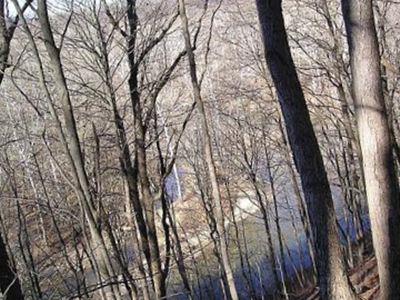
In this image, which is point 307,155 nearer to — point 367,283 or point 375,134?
point 375,134

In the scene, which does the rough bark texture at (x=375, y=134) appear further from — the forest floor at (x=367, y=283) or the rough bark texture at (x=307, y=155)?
the forest floor at (x=367, y=283)

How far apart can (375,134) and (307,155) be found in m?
0.66

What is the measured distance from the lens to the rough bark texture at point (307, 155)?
4516 millimetres

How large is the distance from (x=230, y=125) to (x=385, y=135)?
44.4ft

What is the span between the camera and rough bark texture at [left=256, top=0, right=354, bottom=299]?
4516 millimetres

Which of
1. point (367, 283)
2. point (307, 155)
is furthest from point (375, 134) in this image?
point (367, 283)

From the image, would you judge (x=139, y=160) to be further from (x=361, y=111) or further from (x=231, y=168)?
(x=231, y=168)

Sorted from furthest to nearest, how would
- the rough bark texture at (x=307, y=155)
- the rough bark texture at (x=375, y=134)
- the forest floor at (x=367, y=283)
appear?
the forest floor at (x=367, y=283), the rough bark texture at (x=307, y=155), the rough bark texture at (x=375, y=134)

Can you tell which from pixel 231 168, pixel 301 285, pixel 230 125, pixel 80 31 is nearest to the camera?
pixel 80 31

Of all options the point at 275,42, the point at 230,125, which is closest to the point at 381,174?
the point at 275,42

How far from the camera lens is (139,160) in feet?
26.4

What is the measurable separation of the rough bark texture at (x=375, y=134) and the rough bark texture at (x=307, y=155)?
1.35ft

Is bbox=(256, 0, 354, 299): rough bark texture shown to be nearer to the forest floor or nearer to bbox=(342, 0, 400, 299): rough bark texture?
bbox=(342, 0, 400, 299): rough bark texture

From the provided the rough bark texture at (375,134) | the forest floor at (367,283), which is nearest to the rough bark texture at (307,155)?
the rough bark texture at (375,134)
